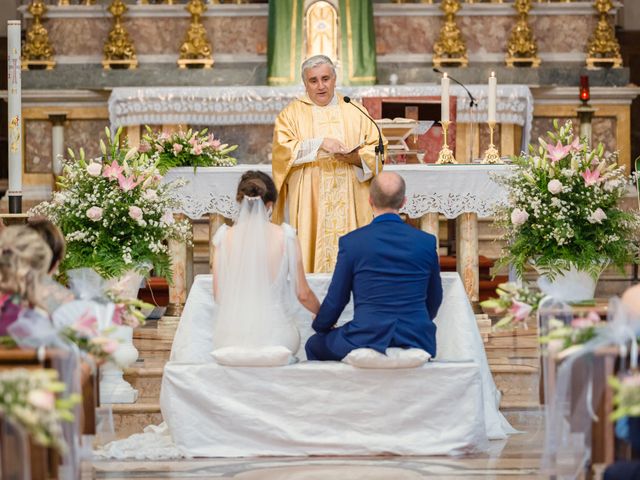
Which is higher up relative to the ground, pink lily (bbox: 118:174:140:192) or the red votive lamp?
the red votive lamp

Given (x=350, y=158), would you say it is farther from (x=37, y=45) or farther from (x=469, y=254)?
(x=37, y=45)

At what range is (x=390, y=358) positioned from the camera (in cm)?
671

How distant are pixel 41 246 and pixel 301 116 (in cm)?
385

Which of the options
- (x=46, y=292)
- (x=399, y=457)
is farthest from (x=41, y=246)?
(x=399, y=457)

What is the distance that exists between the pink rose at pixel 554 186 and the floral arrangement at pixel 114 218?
225 cm

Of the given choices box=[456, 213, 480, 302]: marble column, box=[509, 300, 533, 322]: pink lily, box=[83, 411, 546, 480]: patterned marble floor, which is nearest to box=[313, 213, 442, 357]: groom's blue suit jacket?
box=[83, 411, 546, 480]: patterned marble floor

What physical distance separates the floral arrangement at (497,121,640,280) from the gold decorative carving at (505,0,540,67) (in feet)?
16.3

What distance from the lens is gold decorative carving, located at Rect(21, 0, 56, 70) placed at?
45.1 feet

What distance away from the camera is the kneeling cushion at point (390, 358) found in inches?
264

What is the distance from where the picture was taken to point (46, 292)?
5457mm

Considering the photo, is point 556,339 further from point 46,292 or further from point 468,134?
point 468,134

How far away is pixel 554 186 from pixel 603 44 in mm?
5620

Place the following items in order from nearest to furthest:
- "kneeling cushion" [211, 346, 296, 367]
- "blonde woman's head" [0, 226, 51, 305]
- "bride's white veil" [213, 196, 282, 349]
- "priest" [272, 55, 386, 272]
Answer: "blonde woman's head" [0, 226, 51, 305] → "kneeling cushion" [211, 346, 296, 367] → "bride's white veil" [213, 196, 282, 349] → "priest" [272, 55, 386, 272]

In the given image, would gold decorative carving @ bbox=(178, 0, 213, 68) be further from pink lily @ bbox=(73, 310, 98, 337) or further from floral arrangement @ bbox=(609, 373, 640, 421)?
floral arrangement @ bbox=(609, 373, 640, 421)
